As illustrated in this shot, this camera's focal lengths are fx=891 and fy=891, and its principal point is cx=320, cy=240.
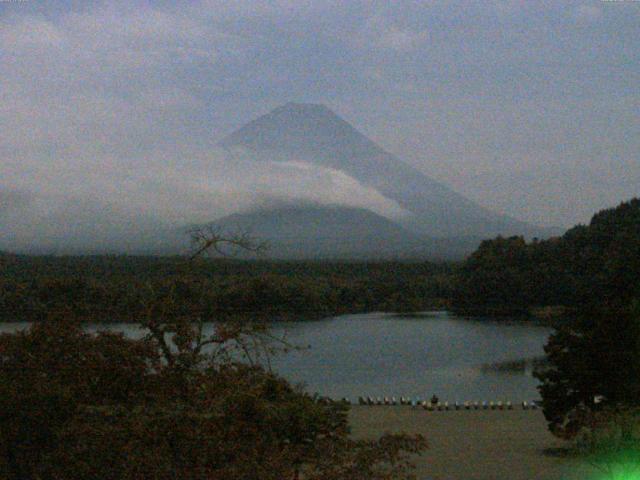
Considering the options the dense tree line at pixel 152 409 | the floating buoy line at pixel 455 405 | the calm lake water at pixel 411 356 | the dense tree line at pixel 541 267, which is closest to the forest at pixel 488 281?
the dense tree line at pixel 541 267

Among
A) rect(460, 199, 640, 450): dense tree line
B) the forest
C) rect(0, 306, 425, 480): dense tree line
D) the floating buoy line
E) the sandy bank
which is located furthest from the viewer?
the forest

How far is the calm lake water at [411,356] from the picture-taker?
20.5 meters

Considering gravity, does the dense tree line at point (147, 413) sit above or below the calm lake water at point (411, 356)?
above

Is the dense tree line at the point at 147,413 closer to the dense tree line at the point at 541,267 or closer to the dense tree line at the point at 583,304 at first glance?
the dense tree line at the point at 583,304

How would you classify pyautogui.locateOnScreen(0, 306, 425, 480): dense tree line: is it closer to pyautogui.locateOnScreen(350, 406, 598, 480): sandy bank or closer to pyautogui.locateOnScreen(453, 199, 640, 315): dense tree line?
pyautogui.locateOnScreen(350, 406, 598, 480): sandy bank

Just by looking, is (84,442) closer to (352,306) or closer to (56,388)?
(56,388)

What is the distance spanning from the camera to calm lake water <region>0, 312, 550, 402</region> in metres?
20.5

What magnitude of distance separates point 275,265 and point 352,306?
17.3 m

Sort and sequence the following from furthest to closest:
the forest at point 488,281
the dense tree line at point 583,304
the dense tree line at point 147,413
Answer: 1. the forest at point 488,281
2. the dense tree line at point 583,304
3. the dense tree line at point 147,413

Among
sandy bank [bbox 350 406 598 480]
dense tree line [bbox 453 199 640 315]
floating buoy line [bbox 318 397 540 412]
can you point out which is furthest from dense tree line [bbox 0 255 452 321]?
sandy bank [bbox 350 406 598 480]

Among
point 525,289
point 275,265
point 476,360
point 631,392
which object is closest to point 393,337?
point 476,360

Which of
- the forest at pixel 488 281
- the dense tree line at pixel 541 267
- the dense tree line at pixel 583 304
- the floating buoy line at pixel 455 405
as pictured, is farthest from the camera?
the dense tree line at pixel 541 267

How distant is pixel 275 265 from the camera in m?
58.4

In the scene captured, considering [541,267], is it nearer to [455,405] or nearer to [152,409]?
[455,405]
